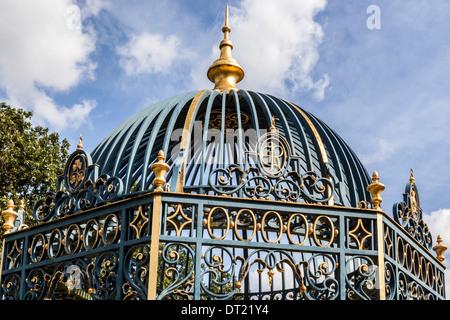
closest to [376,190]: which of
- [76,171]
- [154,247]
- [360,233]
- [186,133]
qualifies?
[360,233]

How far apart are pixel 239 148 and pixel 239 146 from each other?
0.29 ft

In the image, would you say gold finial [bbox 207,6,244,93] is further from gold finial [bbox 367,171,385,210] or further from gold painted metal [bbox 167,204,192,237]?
gold painted metal [bbox 167,204,192,237]

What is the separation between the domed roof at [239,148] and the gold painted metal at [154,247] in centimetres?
31

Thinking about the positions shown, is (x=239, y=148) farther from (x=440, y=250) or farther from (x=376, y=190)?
(x=440, y=250)

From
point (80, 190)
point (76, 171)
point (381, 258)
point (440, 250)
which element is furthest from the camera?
point (440, 250)

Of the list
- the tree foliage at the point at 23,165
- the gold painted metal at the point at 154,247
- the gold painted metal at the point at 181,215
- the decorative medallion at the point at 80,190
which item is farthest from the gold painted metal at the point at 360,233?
the tree foliage at the point at 23,165

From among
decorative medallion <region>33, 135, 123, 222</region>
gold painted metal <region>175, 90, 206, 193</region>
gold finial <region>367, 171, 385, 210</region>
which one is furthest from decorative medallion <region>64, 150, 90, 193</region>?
gold finial <region>367, 171, 385, 210</region>

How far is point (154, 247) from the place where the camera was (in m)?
6.70

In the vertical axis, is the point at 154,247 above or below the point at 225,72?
below

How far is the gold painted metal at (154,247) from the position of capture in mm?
6555

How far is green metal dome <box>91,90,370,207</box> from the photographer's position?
7438 mm

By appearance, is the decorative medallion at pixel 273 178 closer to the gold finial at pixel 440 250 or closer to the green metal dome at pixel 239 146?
the green metal dome at pixel 239 146

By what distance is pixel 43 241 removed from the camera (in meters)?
7.76
